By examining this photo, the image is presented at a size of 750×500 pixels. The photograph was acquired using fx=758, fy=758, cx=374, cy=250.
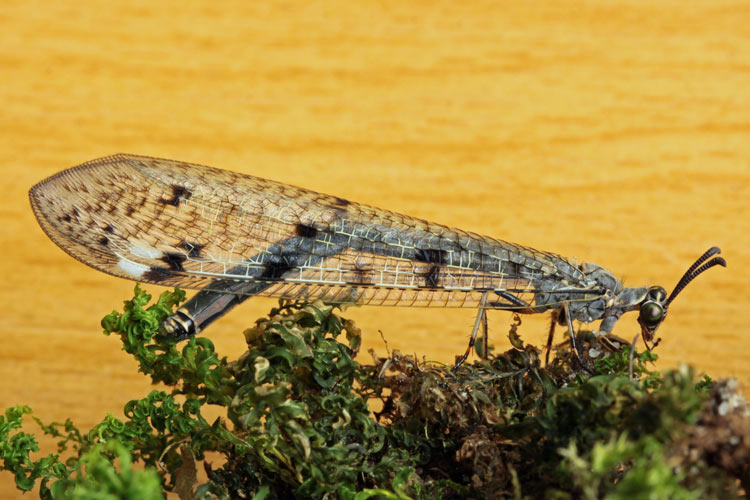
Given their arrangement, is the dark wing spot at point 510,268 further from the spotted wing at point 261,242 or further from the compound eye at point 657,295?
the compound eye at point 657,295

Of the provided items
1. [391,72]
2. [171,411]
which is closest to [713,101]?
[391,72]

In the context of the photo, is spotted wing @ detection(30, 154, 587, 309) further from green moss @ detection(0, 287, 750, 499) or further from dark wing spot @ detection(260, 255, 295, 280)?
green moss @ detection(0, 287, 750, 499)

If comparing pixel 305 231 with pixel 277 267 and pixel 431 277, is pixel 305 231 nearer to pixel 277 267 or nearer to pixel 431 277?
pixel 277 267

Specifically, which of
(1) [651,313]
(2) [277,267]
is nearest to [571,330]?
(1) [651,313]

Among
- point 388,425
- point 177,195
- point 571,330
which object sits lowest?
point 388,425

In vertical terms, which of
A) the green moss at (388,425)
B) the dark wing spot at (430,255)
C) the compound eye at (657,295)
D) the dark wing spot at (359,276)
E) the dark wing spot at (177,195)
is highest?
the dark wing spot at (177,195)

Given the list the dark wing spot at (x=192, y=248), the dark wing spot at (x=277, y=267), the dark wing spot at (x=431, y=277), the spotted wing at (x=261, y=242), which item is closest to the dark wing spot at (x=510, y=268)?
the spotted wing at (x=261, y=242)

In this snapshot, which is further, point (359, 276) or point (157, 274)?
point (359, 276)
